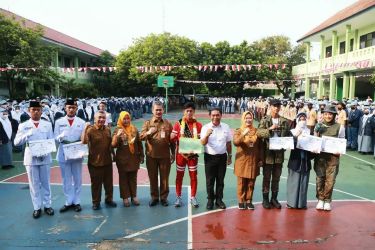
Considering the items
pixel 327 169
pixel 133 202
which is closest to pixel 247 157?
pixel 327 169

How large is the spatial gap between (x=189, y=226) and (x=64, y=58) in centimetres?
2835

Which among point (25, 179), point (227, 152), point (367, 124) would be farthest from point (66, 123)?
point (367, 124)

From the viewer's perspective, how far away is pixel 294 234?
5172 mm

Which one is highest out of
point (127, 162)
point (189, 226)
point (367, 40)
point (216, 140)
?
point (367, 40)

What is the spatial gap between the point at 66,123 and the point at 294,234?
3846 mm

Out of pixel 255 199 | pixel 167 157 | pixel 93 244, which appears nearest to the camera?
pixel 93 244

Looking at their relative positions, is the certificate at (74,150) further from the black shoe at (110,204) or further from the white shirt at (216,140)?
the white shirt at (216,140)

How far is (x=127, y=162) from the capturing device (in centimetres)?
613

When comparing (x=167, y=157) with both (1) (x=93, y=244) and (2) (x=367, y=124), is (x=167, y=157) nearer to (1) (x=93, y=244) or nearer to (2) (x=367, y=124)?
(1) (x=93, y=244)

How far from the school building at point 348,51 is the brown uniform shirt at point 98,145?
17472 millimetres

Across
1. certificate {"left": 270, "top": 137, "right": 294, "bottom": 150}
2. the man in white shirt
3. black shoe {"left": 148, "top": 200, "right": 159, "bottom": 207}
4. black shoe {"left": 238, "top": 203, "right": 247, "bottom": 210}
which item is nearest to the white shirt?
the man in white shirt

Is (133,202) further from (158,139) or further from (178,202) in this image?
(158,139)

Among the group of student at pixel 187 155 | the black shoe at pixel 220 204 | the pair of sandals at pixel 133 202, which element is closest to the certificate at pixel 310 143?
the group of student at pixel 187 155

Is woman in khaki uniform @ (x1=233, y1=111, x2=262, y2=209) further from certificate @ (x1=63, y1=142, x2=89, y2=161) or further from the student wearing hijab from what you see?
certificate @ (x1=63, y1=142, x2=89, y2=161)
